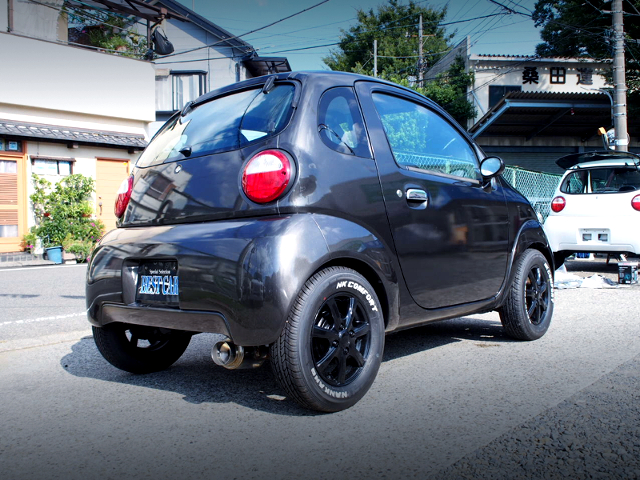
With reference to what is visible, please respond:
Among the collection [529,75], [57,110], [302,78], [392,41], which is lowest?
[302,78]

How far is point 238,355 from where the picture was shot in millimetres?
2674

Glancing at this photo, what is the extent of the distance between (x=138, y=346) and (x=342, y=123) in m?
1.77

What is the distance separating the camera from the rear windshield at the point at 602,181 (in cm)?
820

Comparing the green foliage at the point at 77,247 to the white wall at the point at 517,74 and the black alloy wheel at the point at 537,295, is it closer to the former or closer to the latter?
the black alloy wheel at the point at 537,295

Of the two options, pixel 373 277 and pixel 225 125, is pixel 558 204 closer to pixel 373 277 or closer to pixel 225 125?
pixel 373 277

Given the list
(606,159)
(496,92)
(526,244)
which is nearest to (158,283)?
(526,244)

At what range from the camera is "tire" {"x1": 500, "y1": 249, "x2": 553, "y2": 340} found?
4.13 metres

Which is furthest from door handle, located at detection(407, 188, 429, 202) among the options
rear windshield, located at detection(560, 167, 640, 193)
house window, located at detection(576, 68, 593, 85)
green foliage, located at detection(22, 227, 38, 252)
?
house window, located at detection(576, 68, 593, 85)

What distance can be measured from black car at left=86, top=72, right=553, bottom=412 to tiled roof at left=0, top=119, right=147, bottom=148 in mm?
13983

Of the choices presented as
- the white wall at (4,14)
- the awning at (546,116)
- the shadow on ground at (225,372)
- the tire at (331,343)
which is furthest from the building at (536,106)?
the tire at (331,343)

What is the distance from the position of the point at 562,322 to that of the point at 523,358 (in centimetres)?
151

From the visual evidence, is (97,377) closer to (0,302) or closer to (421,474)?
(421,474)

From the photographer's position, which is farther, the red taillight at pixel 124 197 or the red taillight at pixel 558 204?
the red taillight at pixel 558 204

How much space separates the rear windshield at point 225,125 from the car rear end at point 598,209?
633 cm
